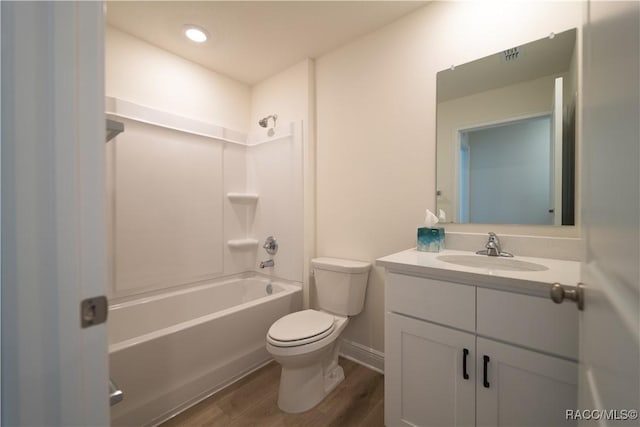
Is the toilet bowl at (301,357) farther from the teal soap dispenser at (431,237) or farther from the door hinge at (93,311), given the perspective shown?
the door hinge at (93,311)

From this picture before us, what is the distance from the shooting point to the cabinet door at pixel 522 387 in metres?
0.89

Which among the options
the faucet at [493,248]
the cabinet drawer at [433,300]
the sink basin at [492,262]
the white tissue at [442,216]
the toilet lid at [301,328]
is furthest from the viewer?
the white tissue at [442,216]

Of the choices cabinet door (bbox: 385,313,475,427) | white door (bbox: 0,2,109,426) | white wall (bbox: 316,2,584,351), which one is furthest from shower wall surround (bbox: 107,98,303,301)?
white door (bbox: 0,2,109,426)

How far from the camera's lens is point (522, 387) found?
0.96m

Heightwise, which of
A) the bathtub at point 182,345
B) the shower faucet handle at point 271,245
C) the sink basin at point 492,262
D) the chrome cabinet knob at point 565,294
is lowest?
the bathtub at point 182,345

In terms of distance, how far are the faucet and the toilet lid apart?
3.17 feet

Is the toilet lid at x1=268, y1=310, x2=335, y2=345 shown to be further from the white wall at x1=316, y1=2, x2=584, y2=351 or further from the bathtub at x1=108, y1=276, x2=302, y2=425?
the white wall at x1=316, y1=2, x2=584, y2=351

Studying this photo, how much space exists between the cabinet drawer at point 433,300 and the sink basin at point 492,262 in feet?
0.90

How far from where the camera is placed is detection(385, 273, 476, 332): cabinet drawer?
3.51 ft

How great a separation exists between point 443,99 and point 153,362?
2.22 meters

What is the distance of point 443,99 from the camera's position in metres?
1.59

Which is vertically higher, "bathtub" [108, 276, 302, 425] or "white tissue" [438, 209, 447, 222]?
"white tissue" [438, 209, 447, 222]

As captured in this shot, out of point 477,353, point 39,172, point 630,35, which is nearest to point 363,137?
point 477,353

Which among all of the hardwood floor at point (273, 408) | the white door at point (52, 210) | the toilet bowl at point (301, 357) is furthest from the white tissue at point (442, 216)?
the white door at point (52, 210)
